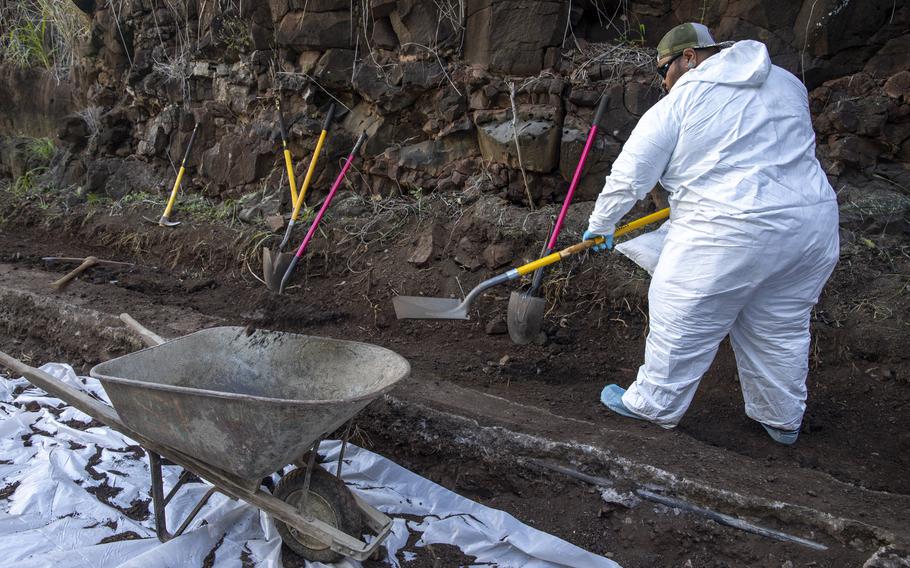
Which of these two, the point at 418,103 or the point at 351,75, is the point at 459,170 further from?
the point at 351,75

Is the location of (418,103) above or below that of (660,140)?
below

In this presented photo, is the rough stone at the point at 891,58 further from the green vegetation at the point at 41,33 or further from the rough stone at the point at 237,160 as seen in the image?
the green vegetation at the point at 41,33

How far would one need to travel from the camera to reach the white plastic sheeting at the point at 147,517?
228 centimetres

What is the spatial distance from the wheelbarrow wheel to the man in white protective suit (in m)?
1.44

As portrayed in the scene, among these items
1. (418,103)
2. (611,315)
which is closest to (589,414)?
(611,315)

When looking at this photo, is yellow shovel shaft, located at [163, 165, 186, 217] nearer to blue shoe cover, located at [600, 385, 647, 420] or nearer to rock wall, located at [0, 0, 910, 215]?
rock wall, located at [0, 0, 910, 215]

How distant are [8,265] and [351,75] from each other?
3.30m

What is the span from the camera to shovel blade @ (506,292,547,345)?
3.85m

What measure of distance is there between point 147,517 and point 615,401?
2.11 meters

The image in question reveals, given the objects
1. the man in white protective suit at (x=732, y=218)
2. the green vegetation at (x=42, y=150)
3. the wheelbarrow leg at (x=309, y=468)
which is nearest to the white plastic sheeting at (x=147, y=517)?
the wheelbarrow leg at (x=309, y=468)

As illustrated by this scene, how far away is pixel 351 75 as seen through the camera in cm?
558

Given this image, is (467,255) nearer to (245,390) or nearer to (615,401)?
(615,401)

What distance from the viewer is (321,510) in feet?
7.58

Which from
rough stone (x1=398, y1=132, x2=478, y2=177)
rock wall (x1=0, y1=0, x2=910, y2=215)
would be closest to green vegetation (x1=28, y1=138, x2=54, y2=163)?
rock wall (x1=0, y1=0, x2=910, y2=215)
